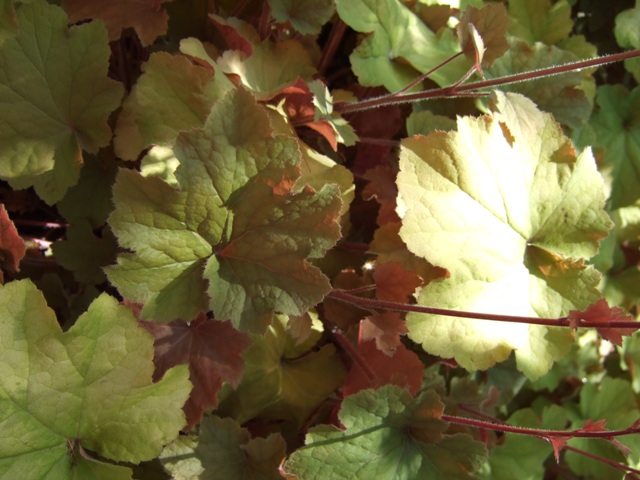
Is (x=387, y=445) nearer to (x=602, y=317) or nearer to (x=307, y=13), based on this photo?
(x=602, y=317)

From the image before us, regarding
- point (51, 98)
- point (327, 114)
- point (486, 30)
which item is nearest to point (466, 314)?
point (327, 114)

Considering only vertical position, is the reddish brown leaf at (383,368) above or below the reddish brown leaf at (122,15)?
below

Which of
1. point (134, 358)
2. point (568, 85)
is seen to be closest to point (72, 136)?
point (134, 358)

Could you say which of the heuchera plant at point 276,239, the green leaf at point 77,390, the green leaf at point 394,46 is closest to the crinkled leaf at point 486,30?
the heuchera plant at point 276,239

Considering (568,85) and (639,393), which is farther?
(639,393)

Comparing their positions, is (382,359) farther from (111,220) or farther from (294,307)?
(111,220)

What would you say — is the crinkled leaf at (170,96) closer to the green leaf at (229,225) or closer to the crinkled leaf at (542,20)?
the green leaf at (229,225)
